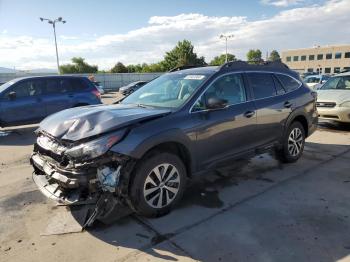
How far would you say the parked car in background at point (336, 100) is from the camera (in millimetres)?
8781

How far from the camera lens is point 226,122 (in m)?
4.58

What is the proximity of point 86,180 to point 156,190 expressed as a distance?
33.6 inches

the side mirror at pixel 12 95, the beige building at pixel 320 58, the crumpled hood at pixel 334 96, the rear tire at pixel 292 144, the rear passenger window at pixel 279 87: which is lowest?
the rear tire at pixel 292 144

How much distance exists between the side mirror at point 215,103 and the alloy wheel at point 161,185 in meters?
0.97

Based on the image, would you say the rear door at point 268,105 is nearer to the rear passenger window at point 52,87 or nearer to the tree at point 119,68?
the rear passenger window at point 52,87

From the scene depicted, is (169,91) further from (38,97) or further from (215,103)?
(38,97)

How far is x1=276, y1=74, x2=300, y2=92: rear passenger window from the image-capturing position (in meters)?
5.85

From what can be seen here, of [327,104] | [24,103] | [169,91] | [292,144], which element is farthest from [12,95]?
[327,104]

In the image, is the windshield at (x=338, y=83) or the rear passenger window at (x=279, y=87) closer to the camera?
the rear passenger window at (x=279, y=87)

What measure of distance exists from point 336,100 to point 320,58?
9117 centimetres

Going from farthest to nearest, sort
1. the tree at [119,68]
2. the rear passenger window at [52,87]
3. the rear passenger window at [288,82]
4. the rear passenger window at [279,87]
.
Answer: the tree at [119,68] → the rear passenger window at [52,87] → the rear passenger window at [288,82] → the rear passenger window at [279,87]

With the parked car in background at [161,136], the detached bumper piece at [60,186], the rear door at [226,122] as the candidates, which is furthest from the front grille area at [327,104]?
the detached bumper piece at [60,186]

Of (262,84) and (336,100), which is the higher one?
(262,84)

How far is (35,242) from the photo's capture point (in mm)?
3516
